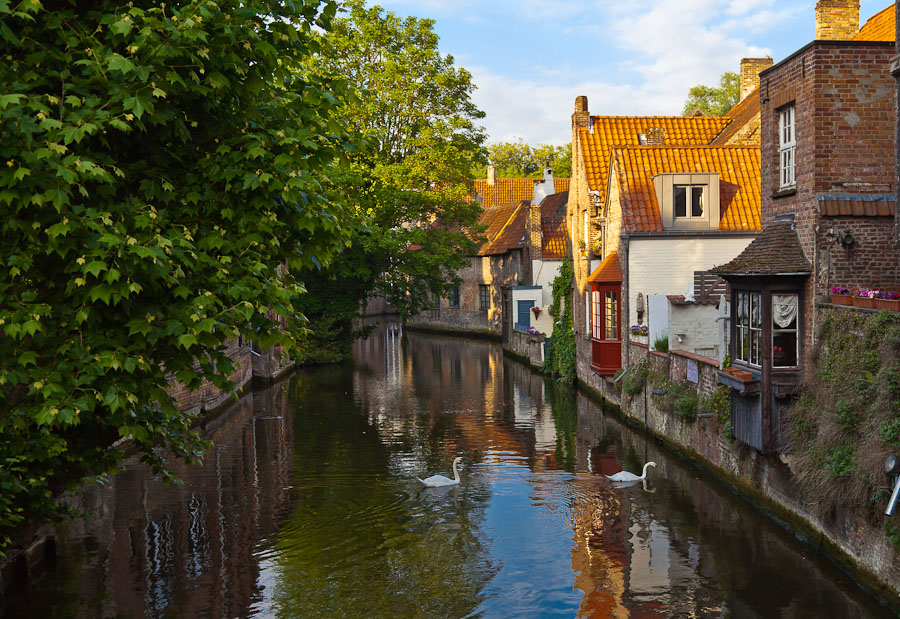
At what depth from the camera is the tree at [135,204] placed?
25.0ft

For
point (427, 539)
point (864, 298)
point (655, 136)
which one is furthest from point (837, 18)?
point (427, 539)

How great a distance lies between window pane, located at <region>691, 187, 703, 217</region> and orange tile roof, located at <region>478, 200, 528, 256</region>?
23.1 meters

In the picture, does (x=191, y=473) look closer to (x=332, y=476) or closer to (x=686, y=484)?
(x=332, y=476)

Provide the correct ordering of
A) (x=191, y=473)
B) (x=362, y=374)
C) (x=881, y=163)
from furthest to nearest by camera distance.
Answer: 1. (x=362, y=374)
2. (x=191, y=473)
3. (x=881, y=163)

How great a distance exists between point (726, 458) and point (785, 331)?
362 cm

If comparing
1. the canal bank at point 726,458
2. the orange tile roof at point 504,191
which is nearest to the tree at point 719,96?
the orange tile roof at point 504,191

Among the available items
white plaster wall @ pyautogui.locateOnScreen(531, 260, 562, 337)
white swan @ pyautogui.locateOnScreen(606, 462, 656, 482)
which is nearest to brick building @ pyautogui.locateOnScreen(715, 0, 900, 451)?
white swan @ pyautogui.locateOnScreen(606, 462, 656, 482)

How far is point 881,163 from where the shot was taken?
14609 millimetres

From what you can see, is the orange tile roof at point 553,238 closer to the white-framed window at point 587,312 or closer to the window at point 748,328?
the white-framed window at point 587,312

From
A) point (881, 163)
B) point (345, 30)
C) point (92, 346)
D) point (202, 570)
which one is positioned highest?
point (345, 30)

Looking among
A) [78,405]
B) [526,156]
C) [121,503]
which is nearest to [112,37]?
[78,405]

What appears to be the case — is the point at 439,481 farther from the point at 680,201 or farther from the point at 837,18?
the point at 837,18

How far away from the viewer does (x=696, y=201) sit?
26.1 metres

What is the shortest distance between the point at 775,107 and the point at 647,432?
387 inches
